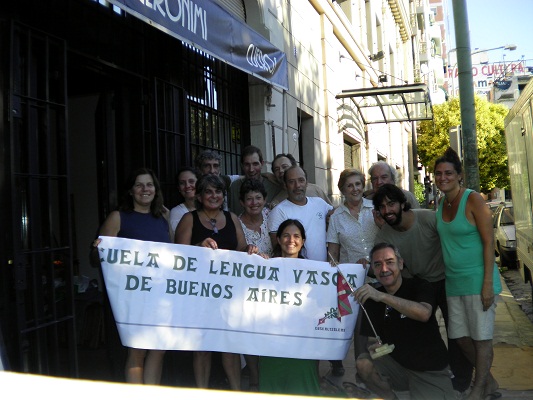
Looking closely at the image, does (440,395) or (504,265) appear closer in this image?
(440,395)

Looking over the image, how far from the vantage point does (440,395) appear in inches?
165

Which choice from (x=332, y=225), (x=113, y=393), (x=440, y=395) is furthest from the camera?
(x=332, y=225)

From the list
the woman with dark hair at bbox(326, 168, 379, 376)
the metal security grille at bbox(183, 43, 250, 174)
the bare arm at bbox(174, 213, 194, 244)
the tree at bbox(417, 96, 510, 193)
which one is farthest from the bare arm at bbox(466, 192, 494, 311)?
the tree at bbox(417, 96, 510, 193)

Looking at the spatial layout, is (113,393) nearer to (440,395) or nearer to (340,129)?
(440,395)

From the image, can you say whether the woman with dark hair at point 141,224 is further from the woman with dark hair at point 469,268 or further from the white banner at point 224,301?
the woman with dark hair at point 469,268

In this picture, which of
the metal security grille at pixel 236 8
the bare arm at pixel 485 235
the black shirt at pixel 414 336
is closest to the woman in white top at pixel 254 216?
the black shirt at pixel 414 336

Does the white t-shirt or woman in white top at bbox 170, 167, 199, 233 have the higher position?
woman in white top at bbox 170, 167, 199, 233

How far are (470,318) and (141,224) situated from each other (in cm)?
261

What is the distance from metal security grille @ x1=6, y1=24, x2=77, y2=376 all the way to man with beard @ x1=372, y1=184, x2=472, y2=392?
2471 mm

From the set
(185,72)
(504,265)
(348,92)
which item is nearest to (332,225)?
(185,72)

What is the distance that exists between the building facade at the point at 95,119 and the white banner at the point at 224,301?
678 millimetres

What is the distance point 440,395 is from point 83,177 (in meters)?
5.86

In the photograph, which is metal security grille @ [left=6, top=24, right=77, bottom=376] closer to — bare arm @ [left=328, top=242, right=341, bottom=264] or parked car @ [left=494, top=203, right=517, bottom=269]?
bare arm @ [left=328, top=242, right=341, bottom=264]

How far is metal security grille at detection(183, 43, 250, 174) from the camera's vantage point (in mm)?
7605
